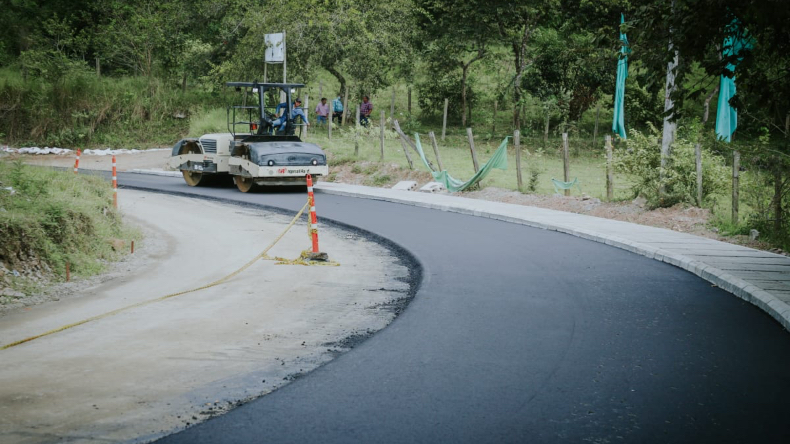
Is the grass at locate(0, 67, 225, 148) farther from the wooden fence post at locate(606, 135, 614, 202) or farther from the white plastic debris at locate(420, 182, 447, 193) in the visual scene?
the wooden fence post at locate(606, 135, 614, 202)

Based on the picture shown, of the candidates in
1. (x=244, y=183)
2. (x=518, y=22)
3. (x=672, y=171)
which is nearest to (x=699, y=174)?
(x=672, y=171)

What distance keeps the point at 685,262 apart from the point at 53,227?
8461 mm

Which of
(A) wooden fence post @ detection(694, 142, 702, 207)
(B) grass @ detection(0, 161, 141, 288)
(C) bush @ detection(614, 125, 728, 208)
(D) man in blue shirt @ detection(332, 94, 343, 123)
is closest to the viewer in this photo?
(B) grass @ detection(0, 161, 141, 288)

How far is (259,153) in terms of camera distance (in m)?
20.6

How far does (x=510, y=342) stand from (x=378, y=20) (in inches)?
1210

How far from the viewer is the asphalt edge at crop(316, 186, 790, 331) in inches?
328

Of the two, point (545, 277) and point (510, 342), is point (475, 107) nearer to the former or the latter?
point (545, 277)

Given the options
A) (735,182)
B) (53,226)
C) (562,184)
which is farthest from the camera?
(562,184)

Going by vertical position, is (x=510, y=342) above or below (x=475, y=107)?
below

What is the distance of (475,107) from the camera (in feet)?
149

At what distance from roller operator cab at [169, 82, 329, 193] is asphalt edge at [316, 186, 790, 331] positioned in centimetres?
401

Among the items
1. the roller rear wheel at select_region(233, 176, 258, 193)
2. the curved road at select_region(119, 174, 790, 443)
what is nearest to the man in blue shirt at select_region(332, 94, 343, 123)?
the roller rear wheel at select_region(233, 176, 258, 193)

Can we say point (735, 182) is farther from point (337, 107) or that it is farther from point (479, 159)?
point (337, 107)

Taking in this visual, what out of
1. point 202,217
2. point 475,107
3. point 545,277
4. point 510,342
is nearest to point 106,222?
point 202,217
